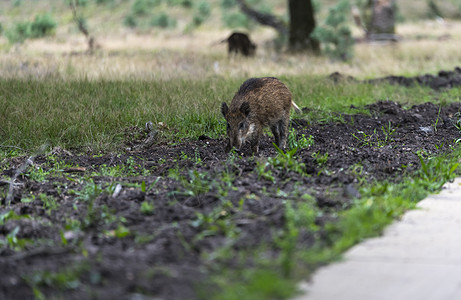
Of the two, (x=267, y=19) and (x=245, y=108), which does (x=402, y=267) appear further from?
(x=267, y=19)

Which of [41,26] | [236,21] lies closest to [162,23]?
[236,21]

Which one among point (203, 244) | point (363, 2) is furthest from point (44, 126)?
point (363, 2)

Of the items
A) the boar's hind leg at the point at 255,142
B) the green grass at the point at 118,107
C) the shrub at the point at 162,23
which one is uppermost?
the boar's hind leg at the point at 255,142

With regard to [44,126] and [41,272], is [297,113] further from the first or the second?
[41,272]

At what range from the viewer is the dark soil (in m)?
3.92

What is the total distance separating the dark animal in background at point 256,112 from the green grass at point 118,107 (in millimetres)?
1085

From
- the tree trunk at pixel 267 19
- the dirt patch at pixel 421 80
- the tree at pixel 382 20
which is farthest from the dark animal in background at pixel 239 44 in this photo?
the tree at pixel 382 20

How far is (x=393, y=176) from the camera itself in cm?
665

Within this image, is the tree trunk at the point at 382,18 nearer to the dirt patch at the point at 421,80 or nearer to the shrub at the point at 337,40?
the shrub at the point at 337,40

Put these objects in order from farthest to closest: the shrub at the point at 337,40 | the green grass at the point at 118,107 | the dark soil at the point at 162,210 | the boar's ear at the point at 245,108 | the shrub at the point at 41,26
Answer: the shrub at the point at 41,26
the shrub at the point at 337,40
the green grass at the point at 118,107
the boar's ear at the point at 245,108
the dark soil at the point at 162,210

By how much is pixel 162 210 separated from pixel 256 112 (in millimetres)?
3469

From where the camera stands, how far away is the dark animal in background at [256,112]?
8.16 metres

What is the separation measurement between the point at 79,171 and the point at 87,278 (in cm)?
376

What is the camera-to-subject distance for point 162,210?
17.4 feet
